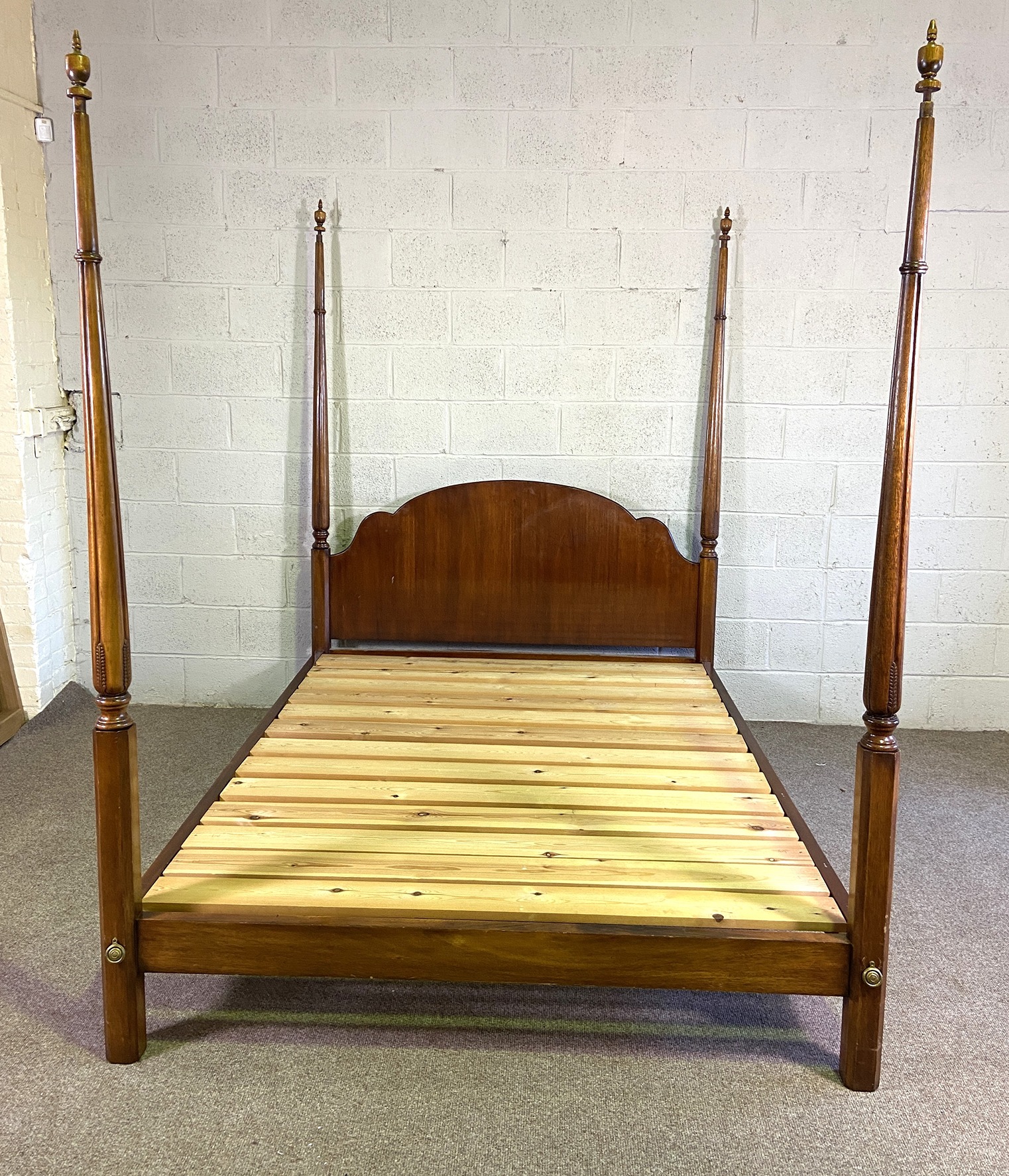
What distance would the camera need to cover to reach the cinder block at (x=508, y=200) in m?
3.35

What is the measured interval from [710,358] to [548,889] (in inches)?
78.3

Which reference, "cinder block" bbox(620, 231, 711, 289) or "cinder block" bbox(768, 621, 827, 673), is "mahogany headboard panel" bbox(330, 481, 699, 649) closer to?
"cinder block" bbox(768, 621, 827, 673)

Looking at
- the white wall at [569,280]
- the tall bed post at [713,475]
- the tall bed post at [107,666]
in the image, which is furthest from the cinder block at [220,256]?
the tall bed post at [107,666]

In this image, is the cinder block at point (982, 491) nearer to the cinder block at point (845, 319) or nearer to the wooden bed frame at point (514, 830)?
the cinder block at point (845, 319)

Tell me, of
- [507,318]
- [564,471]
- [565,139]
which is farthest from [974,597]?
[565,139]

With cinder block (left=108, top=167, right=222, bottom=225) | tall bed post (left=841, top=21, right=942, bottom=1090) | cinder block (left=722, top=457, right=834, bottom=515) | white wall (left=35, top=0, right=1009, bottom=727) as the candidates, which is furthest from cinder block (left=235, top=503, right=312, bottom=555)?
tall bed post (left=841, top=21, right=942, bottom=1090)

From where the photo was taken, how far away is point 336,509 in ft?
11.8

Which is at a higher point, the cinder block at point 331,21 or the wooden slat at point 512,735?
the cinder block at point 331,21

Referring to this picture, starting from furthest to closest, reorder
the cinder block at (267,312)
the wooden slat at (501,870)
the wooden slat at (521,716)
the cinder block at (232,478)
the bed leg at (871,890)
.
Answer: the cinder block at (232,478) → the cinder block at (267,312) → the wooden slat at (521,716) → the wooden slat at (501,870) → the bed leg at (871,890)

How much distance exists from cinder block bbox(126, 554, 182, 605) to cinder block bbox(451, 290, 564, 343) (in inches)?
47.0

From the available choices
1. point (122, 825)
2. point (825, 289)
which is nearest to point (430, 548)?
point (825, 289)

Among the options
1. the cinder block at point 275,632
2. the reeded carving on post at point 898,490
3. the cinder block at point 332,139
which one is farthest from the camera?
the cinder block at point 275,632

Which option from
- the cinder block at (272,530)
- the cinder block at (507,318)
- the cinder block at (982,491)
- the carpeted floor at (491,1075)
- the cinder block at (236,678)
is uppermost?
the cinder block at (507,318)

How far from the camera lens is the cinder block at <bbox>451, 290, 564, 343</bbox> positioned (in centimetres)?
341
